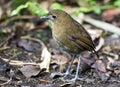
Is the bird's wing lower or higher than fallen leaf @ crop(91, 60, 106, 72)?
higher

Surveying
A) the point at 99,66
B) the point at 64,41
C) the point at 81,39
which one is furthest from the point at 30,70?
the point at 99,66

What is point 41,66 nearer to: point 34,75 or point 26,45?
point 34,75

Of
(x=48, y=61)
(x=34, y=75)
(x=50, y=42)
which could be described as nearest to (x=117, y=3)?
(x=50, y=42)

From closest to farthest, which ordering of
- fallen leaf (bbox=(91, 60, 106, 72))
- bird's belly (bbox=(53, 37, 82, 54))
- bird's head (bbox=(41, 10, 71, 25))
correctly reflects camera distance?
1. bird's belly (bbox=(53, 37, 82, 54))
2. bird's head (bbox=(41, 10, 71, 25))
3. fallen leaf (bbox=(91, 60, 106, 72))

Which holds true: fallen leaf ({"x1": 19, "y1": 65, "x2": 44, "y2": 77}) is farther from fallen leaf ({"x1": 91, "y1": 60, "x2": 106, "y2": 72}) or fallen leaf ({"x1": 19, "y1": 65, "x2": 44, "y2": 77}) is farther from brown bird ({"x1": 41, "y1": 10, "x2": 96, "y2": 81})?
fallen leaf ({"x1": 91, "y1": 60, "x2": 106, "y2": 72})

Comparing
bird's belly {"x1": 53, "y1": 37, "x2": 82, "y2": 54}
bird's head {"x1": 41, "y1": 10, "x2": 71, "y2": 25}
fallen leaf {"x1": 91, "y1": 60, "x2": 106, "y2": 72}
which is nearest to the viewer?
bird's belly {"x1": 53, "y1": 37, "x2": 82, "y2": 54}

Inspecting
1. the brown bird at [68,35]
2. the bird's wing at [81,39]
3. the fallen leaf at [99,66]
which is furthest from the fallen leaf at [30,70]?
the fallen leaf at [99,66]

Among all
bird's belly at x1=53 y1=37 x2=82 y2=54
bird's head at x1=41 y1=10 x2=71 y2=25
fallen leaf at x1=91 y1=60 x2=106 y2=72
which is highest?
bird's head at x1=41 y1=10 x2=71 y2=25

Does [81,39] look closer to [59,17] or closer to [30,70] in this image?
[59,17]

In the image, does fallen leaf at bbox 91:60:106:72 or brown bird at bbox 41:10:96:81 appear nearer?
brown bird at bbox 41:10:96:81

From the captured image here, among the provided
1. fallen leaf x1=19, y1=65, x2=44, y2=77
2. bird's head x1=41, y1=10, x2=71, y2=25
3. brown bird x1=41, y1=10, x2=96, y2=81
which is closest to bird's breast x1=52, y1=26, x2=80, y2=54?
brown bird x1=41, y1=10, x2=96, y2=81
